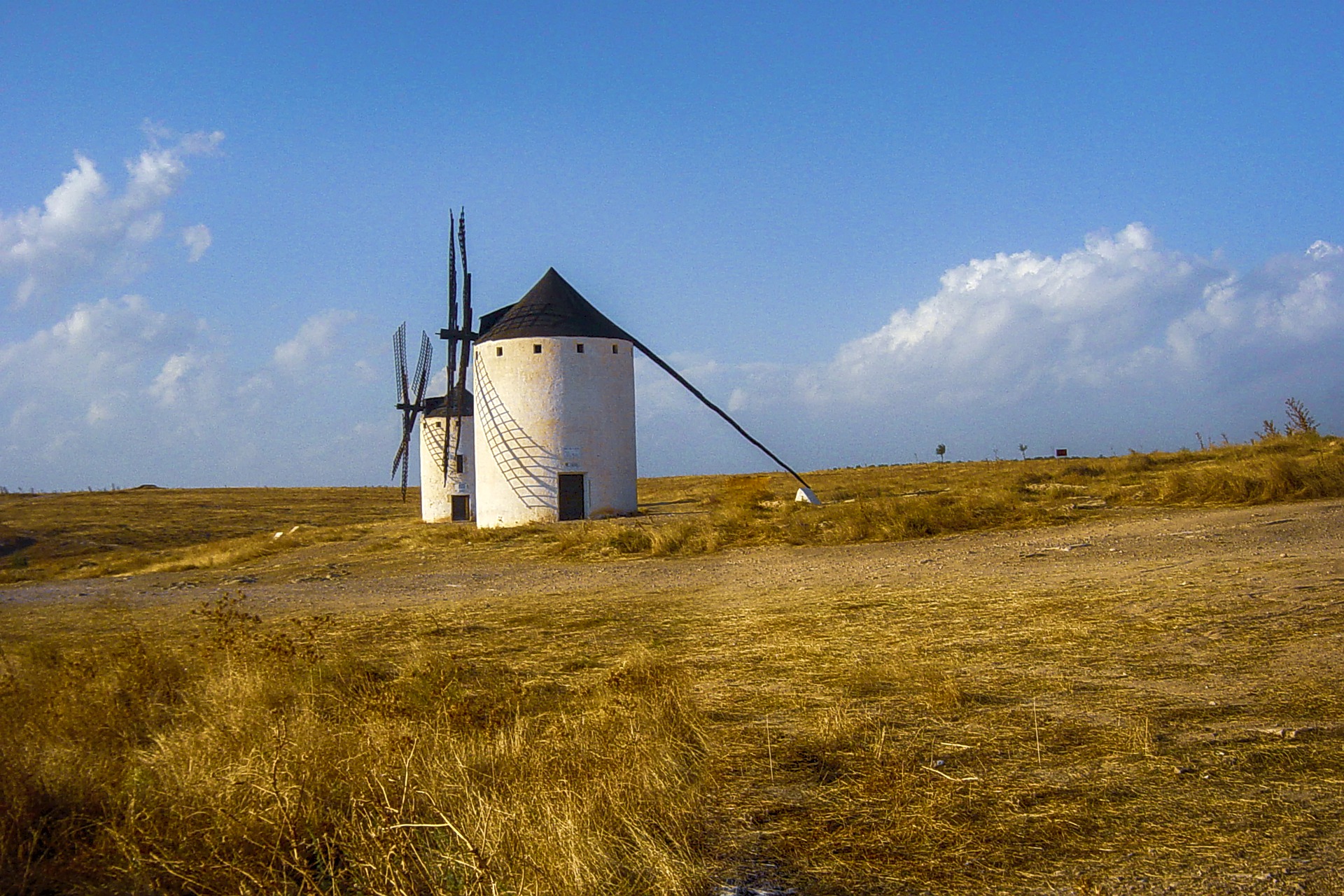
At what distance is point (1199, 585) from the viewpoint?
26.5 feet

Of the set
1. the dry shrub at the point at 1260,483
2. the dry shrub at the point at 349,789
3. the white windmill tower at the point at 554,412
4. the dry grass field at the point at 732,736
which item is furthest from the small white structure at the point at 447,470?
the dry shrub at the point at 349,789

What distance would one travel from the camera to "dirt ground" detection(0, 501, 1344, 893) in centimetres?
333

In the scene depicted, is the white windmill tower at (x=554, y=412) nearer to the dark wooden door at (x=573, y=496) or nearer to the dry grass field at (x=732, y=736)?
the dark wooden door at (x=573, y=496)

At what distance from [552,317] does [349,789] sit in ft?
74.1

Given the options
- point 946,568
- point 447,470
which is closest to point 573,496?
point 447,470

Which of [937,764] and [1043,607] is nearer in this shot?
[937,764]

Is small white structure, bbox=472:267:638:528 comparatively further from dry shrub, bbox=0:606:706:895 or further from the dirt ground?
dry shrub, bbox=0:606:706:895

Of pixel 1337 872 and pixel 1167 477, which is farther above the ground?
pixel 1167 477

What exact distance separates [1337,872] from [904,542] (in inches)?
428

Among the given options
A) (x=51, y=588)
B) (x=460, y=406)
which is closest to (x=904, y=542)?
(x=51, y=588)

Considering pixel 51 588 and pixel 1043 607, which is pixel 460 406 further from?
pixel 1043 607

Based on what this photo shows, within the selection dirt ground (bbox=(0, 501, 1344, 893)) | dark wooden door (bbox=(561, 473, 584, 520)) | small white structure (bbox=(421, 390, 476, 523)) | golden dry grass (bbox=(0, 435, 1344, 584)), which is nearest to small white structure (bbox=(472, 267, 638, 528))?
dark wooden door (bbox=(561, 473, 584, 520))

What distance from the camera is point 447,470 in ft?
117

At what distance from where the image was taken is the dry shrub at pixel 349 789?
3.24 meters
